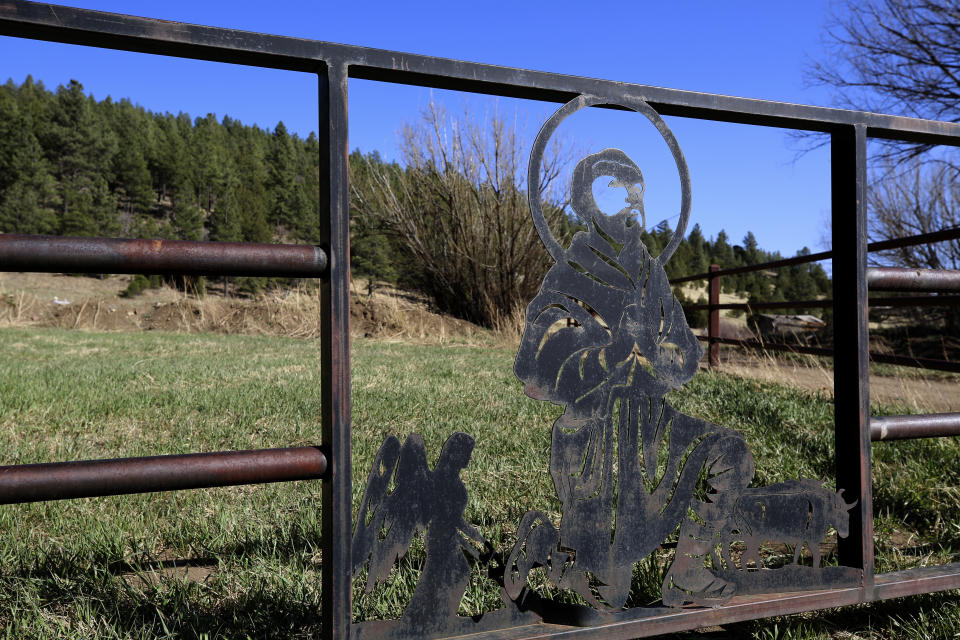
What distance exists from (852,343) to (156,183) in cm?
5131

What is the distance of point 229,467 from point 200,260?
12.9 inches

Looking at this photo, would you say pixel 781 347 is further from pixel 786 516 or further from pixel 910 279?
pixel 786 516

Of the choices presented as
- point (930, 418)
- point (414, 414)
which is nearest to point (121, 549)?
point (414, 414)

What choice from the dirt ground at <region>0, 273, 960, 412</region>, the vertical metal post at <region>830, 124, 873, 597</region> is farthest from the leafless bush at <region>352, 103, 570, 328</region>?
the vertical metal post at <region>830, 124, 873, 597</region>

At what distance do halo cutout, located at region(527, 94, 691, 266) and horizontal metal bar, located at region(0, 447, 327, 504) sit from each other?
56 cm

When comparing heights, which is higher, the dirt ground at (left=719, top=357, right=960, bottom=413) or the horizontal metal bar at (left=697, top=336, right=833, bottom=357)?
the horizontal metal bar at (left=697, top=336, right=833, bottom=357)

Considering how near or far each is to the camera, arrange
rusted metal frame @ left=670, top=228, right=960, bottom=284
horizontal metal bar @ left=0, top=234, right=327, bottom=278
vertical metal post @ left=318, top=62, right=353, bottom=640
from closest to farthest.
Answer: horizontal metal bar @ left=0, top=234, right=327, bottom=278
vertical metal post @ left=318, top=62, right=353, bottom=640
rusted metal frame @ left=670, top=228, right=960, bottom=284

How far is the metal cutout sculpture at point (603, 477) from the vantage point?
43.1 inches

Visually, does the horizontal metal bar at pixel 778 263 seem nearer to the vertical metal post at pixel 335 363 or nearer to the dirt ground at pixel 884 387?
the dirt ground at pixel 884 387

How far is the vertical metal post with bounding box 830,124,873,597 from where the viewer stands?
1.34 m

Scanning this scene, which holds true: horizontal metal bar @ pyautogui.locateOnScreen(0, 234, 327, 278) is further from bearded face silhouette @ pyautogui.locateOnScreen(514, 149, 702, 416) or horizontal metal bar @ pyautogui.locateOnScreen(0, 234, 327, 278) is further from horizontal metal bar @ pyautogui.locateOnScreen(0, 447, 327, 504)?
bearded face silhouette @ pyautogui.locateOnScreen(514, 149, 702, 416)

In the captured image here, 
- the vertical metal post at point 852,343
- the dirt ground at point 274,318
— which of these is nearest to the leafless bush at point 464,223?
the dirt ground at point 274,318

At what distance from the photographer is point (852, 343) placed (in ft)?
4.45

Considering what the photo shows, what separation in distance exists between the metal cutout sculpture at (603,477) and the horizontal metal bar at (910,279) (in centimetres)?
46
